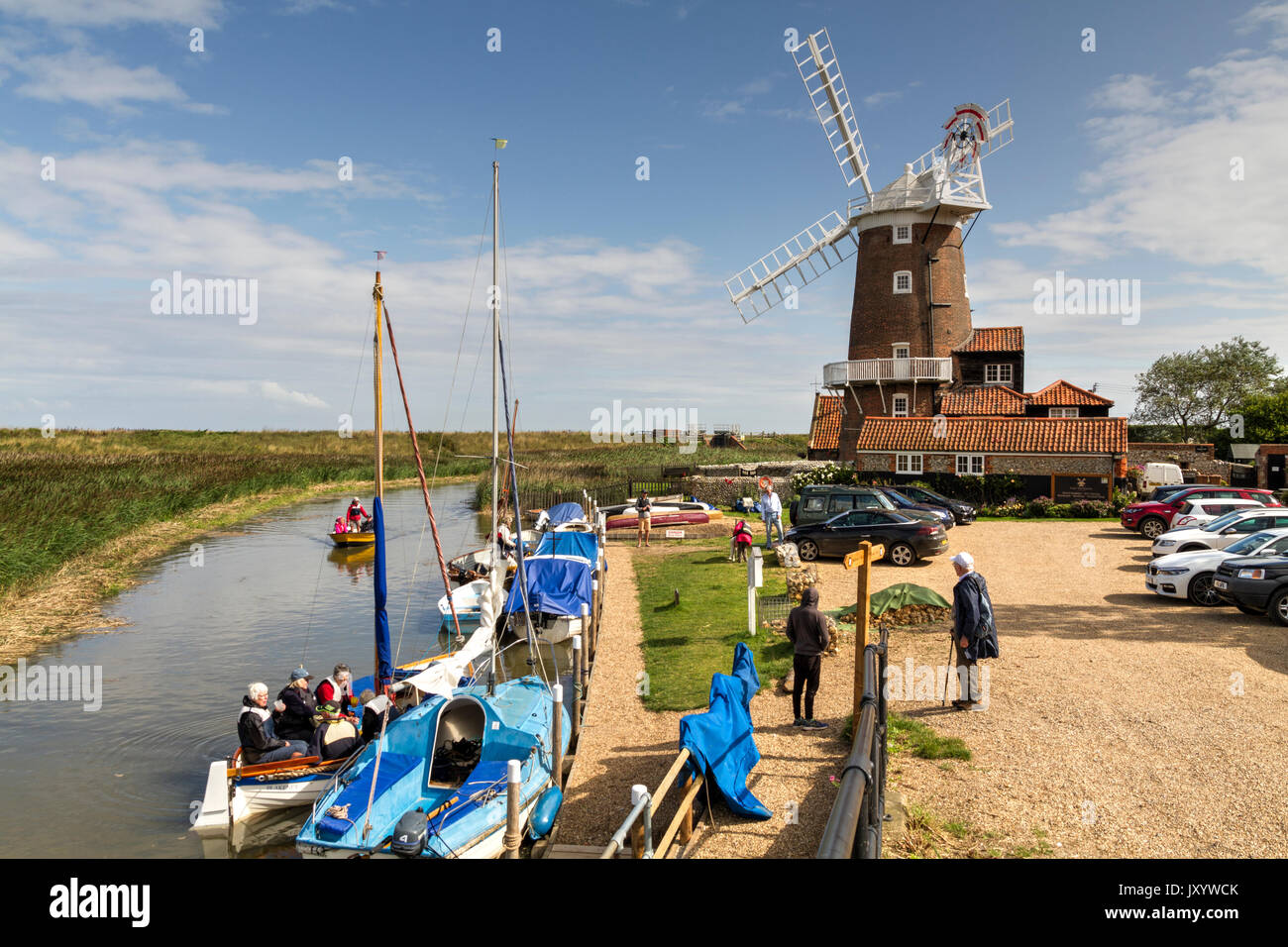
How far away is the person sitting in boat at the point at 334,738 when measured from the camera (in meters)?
11.9

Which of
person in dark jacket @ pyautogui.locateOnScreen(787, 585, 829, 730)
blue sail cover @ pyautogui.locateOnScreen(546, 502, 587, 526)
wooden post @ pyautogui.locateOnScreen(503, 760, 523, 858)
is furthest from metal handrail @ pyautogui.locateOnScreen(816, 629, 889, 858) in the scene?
blue sail cover @ pyautogui.locateOnScreen(546, 502, 587, 526)

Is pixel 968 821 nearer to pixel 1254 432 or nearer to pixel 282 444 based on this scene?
pixel 1254 432

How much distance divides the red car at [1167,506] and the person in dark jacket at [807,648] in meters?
22.1

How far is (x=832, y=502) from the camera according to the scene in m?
27.9

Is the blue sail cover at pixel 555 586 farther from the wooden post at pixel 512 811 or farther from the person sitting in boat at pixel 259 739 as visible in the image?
the wooden post at pixel 512 811

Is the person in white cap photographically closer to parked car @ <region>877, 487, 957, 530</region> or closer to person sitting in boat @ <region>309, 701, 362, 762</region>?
person sitting in boat @ <region>309, 701, 362, 762</region>

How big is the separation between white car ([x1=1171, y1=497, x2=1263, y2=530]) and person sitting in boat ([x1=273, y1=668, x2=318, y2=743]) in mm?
26207

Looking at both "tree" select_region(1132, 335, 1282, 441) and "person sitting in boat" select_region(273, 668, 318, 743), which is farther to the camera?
"tree" select_region(1132, 335, 1282, 441)

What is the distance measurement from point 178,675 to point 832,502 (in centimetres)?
2031

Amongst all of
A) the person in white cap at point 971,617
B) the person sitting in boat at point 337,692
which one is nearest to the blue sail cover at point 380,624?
the person sitting in boat at point 337,692

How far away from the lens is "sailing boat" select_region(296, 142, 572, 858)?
9180 mm
